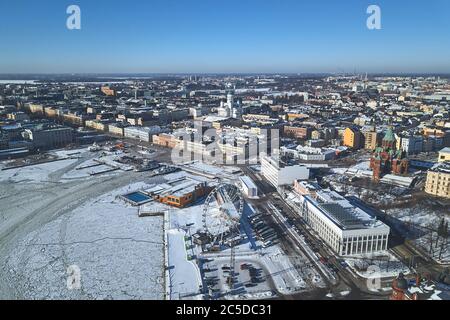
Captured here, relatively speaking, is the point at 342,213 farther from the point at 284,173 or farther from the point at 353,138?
the point at 353,138

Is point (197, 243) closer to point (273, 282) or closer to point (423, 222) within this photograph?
point (273, 282)

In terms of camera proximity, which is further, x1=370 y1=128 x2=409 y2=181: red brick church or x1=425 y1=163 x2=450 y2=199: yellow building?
x1=370 y1=128 x2=409 y2=181: red brick church

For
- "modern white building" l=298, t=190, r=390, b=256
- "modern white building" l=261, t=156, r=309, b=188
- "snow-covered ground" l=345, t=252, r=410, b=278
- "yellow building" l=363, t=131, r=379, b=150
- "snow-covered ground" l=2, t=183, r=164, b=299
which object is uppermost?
"yellow building" l=363, t=131, r=379, b=150

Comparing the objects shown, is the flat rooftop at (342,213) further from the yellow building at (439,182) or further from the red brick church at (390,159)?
the red brick church at (390,159)

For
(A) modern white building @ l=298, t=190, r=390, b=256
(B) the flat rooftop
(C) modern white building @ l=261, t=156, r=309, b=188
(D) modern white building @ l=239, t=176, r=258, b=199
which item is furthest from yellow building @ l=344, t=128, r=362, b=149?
(A) modern white building @ l=298, t=190, r=390, b=256

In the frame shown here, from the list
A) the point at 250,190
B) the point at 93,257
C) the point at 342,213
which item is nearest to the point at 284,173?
the point at 250,190

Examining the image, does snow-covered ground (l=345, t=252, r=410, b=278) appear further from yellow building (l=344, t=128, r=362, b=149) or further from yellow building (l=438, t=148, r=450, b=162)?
yellow building (l=344, t=128, r=362, b=149)

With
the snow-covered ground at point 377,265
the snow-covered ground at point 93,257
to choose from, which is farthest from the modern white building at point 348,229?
the snow-covered ground at point 93,257
